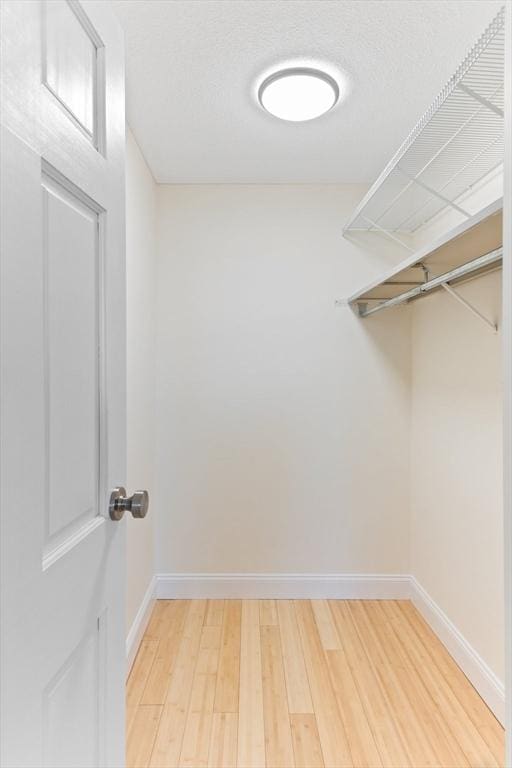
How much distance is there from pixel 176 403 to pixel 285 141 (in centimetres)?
148

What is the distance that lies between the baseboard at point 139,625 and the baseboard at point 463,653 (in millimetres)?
1436

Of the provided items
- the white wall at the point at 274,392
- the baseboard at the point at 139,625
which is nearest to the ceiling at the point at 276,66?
the white wall at the point at 274,392

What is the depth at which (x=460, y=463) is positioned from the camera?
2.19 metres

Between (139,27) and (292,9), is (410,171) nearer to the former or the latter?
(292,9)

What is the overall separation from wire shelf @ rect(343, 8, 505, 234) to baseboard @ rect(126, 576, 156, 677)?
218cm

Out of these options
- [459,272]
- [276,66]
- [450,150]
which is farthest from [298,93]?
[459,272]

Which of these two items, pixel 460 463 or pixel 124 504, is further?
pixel 460 463

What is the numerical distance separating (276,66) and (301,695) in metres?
2.35

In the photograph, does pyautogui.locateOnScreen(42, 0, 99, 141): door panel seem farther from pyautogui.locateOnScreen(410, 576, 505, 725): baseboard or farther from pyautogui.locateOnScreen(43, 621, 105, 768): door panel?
pyautogui.locateOnScreen(410, 576, 505, 725): baseboard

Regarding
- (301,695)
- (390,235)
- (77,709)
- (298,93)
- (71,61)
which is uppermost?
(298,93)

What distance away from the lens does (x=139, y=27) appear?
1490 mm

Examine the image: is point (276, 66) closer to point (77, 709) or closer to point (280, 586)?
point (77, 709)

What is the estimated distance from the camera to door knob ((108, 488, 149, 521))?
95 centimetres

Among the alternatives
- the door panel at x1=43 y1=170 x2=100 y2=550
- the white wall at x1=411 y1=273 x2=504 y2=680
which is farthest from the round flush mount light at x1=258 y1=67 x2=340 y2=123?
the door panel at x1=43 y1=170 x2=100 y2=550
